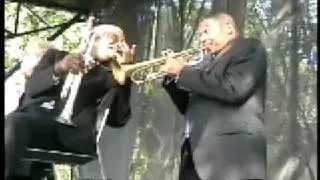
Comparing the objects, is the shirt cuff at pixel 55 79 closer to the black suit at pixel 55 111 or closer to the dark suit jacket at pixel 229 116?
the black suit at pixel 55 111

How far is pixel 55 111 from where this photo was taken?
8.23 feet

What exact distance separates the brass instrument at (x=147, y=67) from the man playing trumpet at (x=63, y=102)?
0.02 m

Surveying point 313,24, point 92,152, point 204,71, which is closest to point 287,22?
point 313,24

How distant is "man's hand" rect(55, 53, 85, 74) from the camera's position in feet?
8.25

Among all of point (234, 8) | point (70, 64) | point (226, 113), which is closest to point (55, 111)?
point (70, 64)

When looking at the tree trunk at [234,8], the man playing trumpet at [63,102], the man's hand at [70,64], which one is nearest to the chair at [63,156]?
the man playing trumpet at [63,102]

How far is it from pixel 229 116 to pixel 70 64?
0.48 meters

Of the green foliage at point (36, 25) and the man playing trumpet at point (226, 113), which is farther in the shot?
the green foliage at point (36, 25)

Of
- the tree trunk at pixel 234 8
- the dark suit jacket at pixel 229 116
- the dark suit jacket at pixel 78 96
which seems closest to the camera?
the dark suit jacket at pixel 229 116

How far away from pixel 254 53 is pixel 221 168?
33cm

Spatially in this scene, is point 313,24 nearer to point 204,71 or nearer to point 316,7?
point 316,7

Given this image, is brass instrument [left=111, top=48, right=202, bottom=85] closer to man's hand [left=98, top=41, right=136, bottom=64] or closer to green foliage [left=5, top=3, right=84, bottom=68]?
man's hand [left=98, top=41, right=136, bottom=64]

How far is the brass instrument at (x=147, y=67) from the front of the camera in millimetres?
2539

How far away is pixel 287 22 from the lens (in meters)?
2.77
